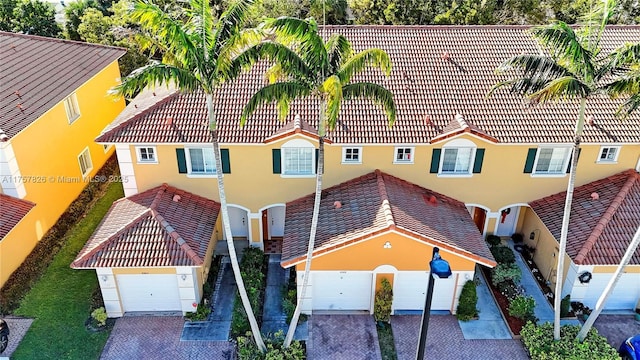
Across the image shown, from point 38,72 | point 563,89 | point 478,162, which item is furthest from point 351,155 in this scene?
point 38,72

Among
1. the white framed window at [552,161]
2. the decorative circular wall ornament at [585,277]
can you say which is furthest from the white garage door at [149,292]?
the white framed window at [552,161]

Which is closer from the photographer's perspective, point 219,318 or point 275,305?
point 219,318

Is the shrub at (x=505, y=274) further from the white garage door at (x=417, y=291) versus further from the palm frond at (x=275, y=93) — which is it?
the palm frond at (x=275, y=93)

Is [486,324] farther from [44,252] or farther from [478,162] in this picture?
[44,252]

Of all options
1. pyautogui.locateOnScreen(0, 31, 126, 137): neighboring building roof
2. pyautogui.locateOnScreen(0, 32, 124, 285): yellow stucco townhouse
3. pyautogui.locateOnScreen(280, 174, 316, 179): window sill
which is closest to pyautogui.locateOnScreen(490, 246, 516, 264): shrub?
pyautogui.locateOnScreen(280, 174, 316, 179): window sill

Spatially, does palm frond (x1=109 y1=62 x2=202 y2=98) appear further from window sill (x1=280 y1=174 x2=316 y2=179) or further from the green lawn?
the green lawn
